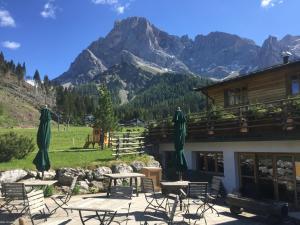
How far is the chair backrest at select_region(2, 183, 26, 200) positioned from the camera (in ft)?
37.6

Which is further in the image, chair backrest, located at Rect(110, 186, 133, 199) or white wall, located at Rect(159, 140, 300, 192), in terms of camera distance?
white wall, located at Rect(159, 140, 300, 192)

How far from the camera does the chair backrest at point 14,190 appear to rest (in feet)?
37.6

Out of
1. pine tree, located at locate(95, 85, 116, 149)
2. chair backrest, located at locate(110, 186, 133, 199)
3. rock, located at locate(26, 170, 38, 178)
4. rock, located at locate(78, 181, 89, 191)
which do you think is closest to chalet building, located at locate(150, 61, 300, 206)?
rock, located at locate(78, 181, 89, 191)

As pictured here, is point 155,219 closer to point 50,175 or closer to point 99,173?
point 50,175

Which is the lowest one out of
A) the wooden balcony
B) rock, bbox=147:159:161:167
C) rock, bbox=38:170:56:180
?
rock, bbox=38:170:56:180

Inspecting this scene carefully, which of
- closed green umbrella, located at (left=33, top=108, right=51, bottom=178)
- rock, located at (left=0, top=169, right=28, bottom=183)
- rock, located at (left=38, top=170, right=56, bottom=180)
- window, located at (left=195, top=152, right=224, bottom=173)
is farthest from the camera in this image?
window, located at (left=195, top=152, right=224, bottom=173)

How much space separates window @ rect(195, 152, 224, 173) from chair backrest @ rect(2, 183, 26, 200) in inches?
417

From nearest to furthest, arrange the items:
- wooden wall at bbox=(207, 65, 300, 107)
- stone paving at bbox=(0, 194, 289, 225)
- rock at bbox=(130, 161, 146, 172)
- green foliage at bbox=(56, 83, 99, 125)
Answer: stone paving at bbox=(0, 194, 289, 225), wooden wall at bbox=(207, 65, 300, 107), rock at bbox=(130, 161, 146, 172), green foliage at bbox=(56, 83, 99, 125)

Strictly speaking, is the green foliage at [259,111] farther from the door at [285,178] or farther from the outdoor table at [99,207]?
the outdoor table at [99,207]

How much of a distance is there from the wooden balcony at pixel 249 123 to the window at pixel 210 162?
926mm

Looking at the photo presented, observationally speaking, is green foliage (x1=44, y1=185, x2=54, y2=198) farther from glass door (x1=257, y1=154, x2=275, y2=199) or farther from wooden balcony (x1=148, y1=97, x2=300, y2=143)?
glass door (x1=257, y1=154, x2=275, y2=199)

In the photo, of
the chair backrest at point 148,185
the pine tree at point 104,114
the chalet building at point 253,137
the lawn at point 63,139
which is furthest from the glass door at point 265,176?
the lawn at point 63,139

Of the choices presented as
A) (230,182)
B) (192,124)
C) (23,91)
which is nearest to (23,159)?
(192,124)

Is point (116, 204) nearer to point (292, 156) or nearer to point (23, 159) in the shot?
point (292, 156)
